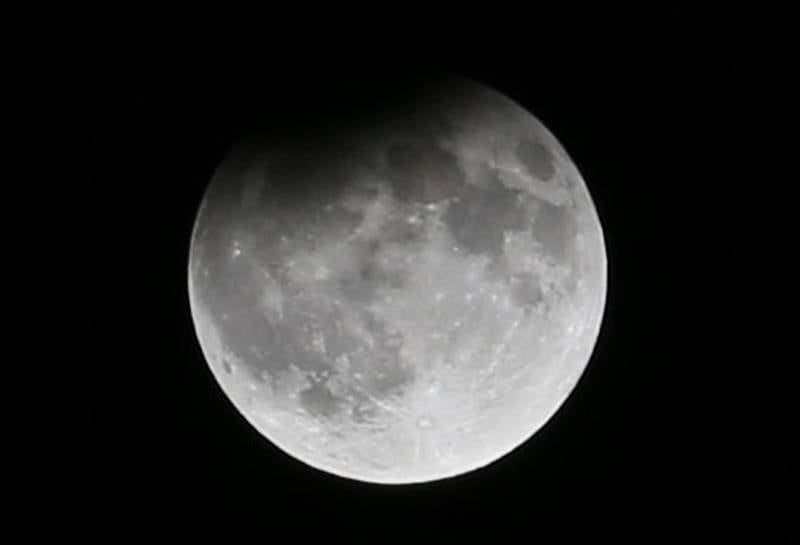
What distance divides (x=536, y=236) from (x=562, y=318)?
1.26 ft

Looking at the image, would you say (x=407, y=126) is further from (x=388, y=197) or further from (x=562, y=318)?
(x=562, y=318)

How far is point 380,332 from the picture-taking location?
6398 millimetres

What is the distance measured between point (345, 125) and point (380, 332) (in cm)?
85

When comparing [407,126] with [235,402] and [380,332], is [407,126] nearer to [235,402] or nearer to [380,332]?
[380,332]

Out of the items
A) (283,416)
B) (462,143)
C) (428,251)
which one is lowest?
(283,416)

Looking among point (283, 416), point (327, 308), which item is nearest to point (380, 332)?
point (327, 308)

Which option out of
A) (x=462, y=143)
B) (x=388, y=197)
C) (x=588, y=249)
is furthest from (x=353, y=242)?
(x=588, y=249)

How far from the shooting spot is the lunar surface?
6359 millimetres

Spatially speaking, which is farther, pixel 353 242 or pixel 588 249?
pixel 588 249

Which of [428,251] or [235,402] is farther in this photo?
[235,402]

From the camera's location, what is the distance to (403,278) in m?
6.32

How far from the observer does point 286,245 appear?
6461 mm

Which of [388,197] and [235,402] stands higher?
[388,197]

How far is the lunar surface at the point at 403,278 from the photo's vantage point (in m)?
6.36
